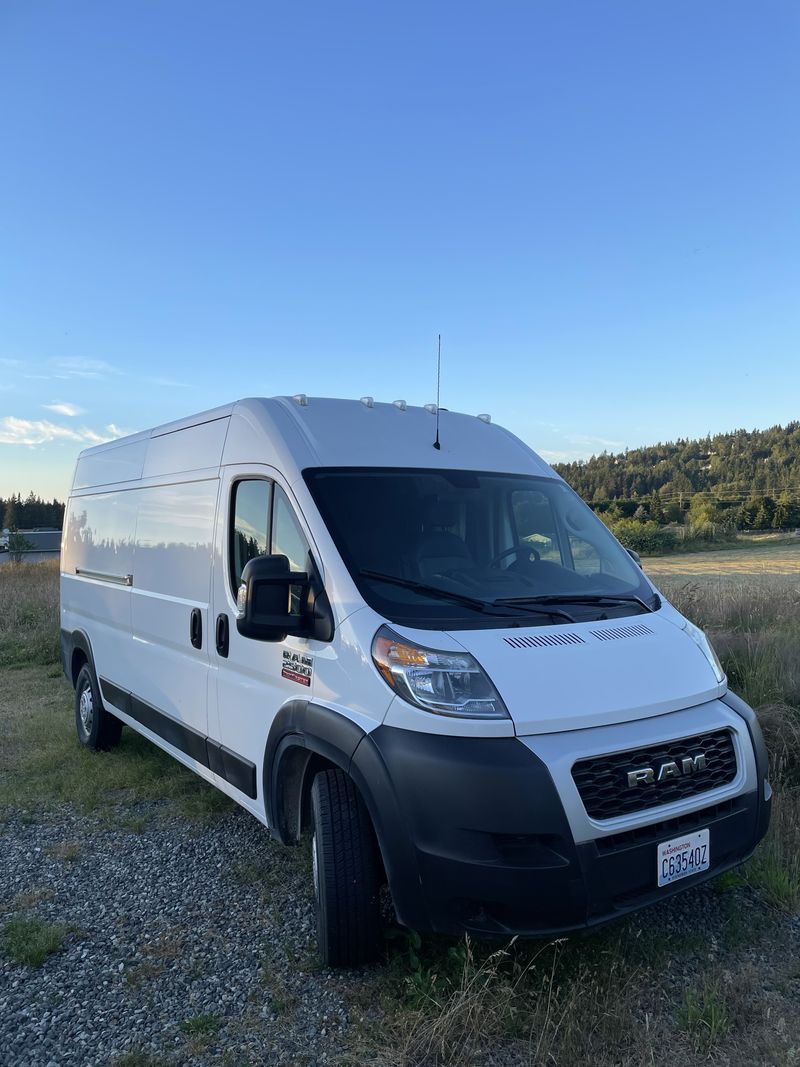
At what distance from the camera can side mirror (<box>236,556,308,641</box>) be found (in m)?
3.12

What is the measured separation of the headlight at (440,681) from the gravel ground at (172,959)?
124 centimetres

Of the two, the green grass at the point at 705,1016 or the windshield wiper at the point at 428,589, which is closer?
the green grass at the point at 705,1016

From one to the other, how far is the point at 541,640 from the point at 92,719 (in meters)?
4.71

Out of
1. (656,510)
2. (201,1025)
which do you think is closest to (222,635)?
(201,1025)

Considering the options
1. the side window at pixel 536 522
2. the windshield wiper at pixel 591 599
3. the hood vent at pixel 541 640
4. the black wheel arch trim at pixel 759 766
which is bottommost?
the black wheel arch trim at pixel 759 766

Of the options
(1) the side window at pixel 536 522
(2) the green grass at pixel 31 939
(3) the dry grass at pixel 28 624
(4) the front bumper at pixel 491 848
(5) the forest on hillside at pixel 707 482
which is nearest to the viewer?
(4) the front bumper at pixel 491 848

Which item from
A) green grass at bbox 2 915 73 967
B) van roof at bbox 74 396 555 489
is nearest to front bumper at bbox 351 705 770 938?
van roof at bbox 74 396 555 489

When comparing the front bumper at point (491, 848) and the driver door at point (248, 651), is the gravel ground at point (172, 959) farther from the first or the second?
the front bumper at point (491, 848)

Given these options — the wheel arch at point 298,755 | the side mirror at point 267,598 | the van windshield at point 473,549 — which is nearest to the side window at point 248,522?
the van windshield at point 473,549

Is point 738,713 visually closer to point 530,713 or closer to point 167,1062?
point 530,713

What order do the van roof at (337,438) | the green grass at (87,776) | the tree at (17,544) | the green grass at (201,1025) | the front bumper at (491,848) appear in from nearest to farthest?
the front bumper at (491,848) < the green grass at (201,1025) < the van roof at (337,438) < the green grass at (87,776) < the tree at (17,544)

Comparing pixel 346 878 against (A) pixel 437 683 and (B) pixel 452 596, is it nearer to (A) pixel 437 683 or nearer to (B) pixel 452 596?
(A) pixel 437 683

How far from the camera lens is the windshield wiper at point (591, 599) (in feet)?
11.2

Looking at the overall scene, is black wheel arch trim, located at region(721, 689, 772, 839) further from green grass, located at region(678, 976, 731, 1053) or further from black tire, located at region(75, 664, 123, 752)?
black tire, located at region(75, 664, 123, 752)
